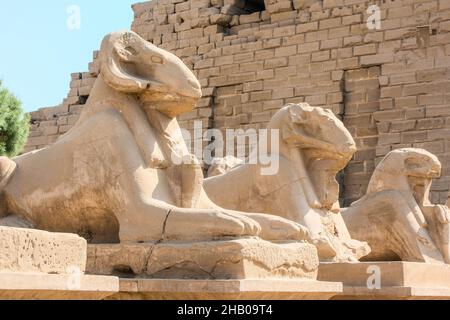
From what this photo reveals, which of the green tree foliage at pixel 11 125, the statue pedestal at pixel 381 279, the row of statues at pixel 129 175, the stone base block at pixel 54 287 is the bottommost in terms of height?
the statue pedestal at pixel 381 279

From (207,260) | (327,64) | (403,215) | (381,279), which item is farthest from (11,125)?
(207,260)

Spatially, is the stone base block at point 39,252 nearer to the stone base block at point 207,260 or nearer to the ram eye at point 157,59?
the stone base block at point 207,260

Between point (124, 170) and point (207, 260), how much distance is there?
690mm

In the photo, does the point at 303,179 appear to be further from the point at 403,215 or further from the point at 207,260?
the point at 207,260

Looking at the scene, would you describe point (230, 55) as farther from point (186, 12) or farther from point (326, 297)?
point (326, 297)

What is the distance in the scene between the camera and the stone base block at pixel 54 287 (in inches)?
127

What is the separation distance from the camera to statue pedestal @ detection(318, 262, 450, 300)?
224 inches

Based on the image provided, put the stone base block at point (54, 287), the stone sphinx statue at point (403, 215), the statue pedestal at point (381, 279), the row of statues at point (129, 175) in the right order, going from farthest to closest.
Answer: the stone sphinx statue at point (403, 215) < the statue pedestal at point (381, 279) < the row of statues at point (129, 175) < the stone base block at point (54, 287)

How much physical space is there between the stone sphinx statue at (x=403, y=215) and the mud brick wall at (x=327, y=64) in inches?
243

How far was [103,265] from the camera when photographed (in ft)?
14.8

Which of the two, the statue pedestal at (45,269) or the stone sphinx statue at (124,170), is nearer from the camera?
the statue pedestal at (45,269)

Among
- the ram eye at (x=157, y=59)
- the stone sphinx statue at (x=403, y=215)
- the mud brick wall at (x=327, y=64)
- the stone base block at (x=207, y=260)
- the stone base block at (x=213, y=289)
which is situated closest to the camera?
the stone base block at (x=213, y=289)

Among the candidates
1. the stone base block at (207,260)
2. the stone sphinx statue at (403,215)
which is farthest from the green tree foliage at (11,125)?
the stone base block at (207,260)
